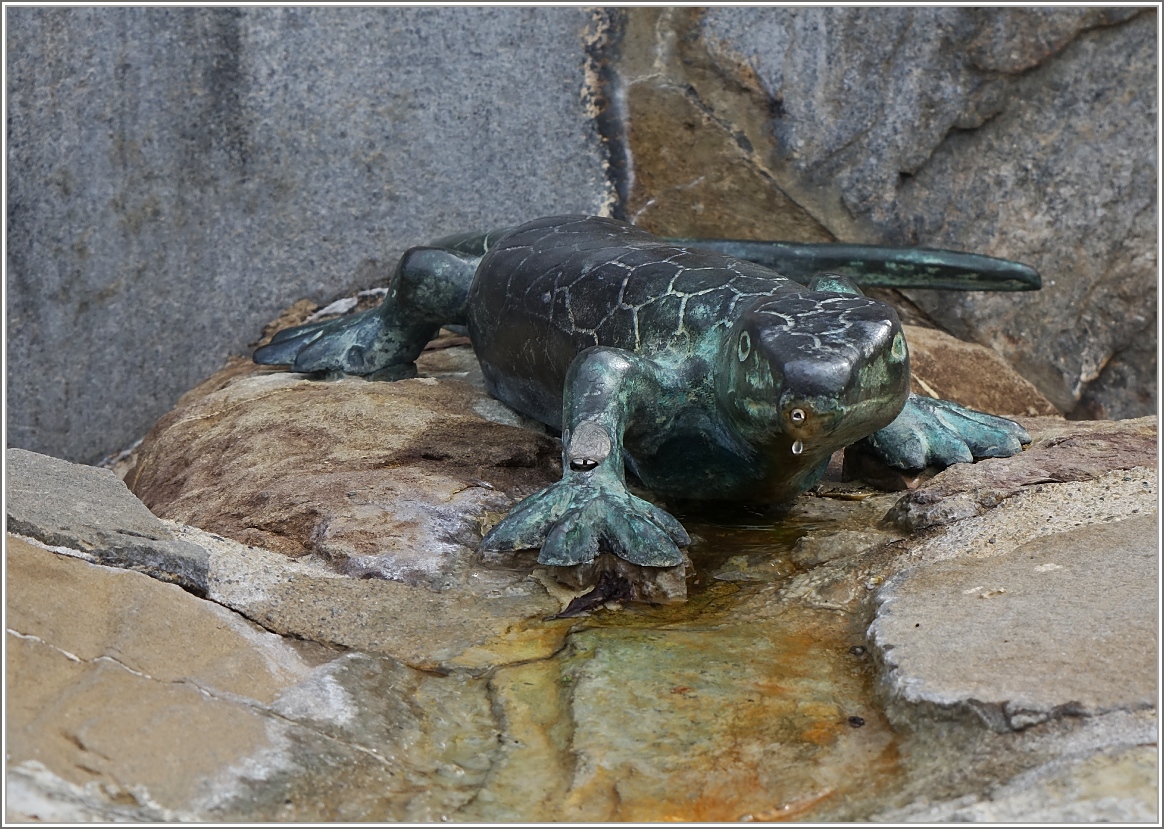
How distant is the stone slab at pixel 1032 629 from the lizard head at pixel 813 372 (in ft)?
1.24

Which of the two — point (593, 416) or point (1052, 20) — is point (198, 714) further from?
point (1052, 20)

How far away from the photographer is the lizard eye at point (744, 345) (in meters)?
3.06

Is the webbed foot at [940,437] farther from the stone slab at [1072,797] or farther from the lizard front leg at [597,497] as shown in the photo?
the stone slab at [1072,797]

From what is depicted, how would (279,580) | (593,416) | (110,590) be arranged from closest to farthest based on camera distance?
(110,590), (279,580), (593,416)

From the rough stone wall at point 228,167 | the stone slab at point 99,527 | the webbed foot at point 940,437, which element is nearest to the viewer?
the stone slab at point 99,527

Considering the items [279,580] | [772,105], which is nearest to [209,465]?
[279,580]

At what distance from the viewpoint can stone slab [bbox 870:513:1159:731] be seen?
2.08m

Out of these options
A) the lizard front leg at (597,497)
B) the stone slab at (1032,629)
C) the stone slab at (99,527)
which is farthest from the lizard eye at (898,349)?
the stone slab at (99,527)

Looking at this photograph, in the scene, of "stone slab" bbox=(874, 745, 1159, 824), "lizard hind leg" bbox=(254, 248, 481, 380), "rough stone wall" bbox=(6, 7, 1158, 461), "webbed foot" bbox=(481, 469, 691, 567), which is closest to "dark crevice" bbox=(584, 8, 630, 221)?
"rough stone wall" bbox=(6, 7, 1158, 461)

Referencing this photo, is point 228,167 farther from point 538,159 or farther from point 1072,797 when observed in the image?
point 1072,797

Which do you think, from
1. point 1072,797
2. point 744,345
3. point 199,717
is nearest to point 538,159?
point 744,345

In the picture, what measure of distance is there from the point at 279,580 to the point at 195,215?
289 centimetres

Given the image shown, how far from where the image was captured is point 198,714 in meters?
2.09

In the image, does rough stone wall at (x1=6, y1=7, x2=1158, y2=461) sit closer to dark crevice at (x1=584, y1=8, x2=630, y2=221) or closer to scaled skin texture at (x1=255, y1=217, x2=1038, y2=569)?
dark crevice at (x1=584, y1=8, x2=630, y2=221)
